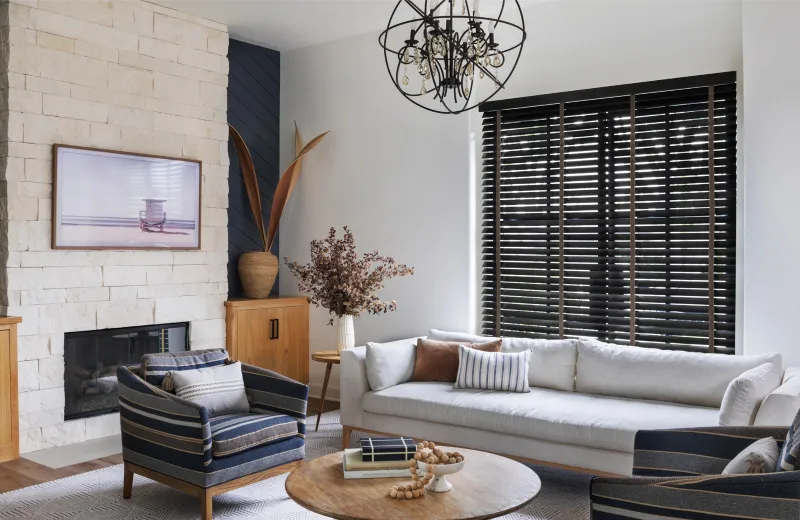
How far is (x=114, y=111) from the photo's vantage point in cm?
500

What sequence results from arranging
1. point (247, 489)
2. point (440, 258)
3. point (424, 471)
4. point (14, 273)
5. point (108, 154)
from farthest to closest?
point (440, 258)
point (108, 154)
point (14, 273)
point (247, 489)
point (424, 471)

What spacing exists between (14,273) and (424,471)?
3.01 m

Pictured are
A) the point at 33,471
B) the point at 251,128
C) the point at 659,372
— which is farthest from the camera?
the point at 251,128

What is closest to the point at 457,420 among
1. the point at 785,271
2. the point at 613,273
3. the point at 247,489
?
the point at 247,489

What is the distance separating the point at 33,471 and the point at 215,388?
1.33 metres

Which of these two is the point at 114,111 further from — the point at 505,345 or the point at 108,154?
the point at 505,345

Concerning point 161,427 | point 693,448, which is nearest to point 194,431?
point 161,427

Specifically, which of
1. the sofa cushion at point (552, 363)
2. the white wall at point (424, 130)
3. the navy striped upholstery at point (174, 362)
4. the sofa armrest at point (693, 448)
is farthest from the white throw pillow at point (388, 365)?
the sofa armrest at point (693, 448)

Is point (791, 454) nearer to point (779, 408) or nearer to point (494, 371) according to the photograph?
point (779, 408)

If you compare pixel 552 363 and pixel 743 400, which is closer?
pixel 743 400

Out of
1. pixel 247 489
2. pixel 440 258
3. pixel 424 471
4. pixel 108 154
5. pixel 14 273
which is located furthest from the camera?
pixel 440 258

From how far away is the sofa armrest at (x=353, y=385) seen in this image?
15.0 ft

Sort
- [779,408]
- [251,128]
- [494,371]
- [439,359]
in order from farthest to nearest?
[251,128] < [439,359] < [494,371] < [779,408]

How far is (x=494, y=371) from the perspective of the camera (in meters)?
4.35
